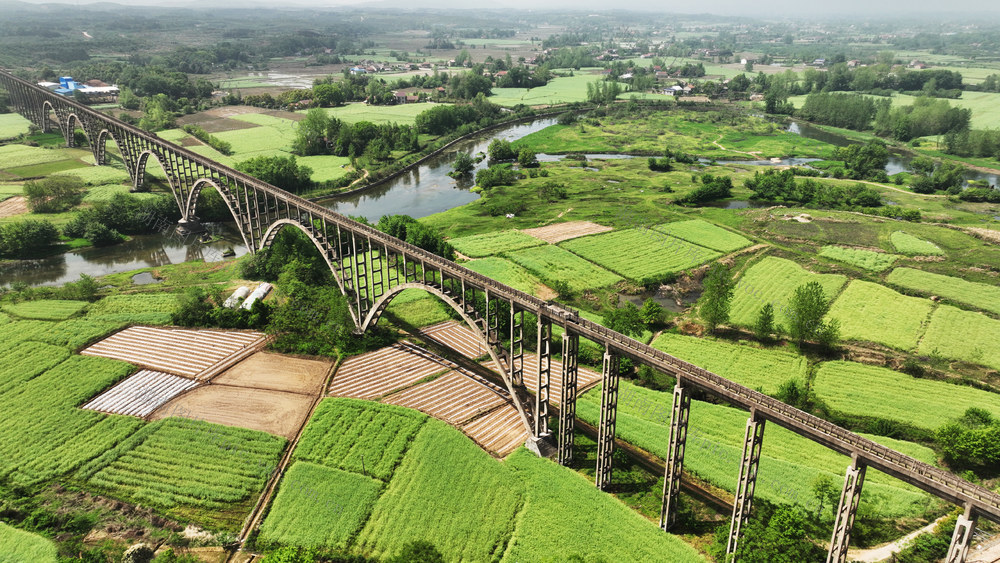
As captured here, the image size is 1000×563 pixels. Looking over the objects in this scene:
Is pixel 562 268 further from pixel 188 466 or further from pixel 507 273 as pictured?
pixel 188 466

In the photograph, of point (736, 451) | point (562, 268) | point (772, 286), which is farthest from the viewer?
point (562, 268)

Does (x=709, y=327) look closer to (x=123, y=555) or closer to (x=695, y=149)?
(x=123, y=555)

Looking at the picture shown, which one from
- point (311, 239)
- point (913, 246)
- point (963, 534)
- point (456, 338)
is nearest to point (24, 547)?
point (456, 338)

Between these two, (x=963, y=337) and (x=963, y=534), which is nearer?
(x=963, y=534)

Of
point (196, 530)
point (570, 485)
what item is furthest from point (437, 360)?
point (196, 530)

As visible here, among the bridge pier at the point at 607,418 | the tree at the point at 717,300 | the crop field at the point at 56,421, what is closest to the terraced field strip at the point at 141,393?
the crop field at the point at 56,421

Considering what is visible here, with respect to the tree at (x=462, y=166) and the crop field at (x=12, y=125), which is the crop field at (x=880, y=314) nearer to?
the tree at (x=462, y=166)
